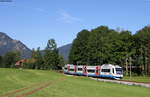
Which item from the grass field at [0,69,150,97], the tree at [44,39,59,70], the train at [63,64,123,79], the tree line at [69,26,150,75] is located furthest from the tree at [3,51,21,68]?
the grass field at [0,69,150,97]

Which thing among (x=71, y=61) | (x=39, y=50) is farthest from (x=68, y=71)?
(x=39, y=50)

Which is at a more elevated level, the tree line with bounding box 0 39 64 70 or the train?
the tree line with bounding box 0 39 64 70

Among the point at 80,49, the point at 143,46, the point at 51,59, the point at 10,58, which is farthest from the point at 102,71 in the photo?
the point at 10,58

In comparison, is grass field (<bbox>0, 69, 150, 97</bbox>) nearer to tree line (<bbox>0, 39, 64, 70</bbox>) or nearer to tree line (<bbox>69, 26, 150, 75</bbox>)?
tree line (<bbox>69, 26, 150, 75</bbox>)

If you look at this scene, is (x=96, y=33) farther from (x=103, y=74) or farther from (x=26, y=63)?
(x=26, y=63)

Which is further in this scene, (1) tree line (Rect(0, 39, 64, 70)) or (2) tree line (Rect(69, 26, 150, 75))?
(1) tree line (Rect(0, 39, 64, 70))

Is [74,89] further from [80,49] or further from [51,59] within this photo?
[51,59]

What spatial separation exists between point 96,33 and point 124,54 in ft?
55.6

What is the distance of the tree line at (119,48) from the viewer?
91.6 meters

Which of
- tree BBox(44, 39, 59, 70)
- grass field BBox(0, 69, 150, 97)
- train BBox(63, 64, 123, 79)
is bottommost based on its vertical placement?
grass field BBox(0, 69, 150, 97)

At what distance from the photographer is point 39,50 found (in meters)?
155

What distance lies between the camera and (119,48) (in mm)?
91812

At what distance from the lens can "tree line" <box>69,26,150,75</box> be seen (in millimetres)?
91644

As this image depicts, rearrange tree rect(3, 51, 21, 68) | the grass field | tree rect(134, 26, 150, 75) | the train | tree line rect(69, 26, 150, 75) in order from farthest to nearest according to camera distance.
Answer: tree rect(3, 51, 21, 68) → tree rect(134, 26, 150, 75) → tree line rect(69, 26, 150, 75) → the train → the grass field
